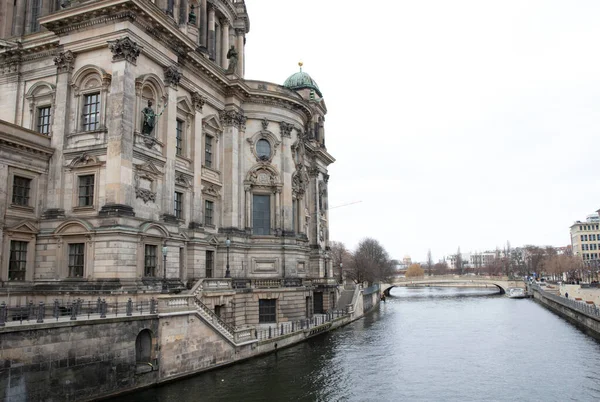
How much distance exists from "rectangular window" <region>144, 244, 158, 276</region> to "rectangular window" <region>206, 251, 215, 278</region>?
26.6 feet

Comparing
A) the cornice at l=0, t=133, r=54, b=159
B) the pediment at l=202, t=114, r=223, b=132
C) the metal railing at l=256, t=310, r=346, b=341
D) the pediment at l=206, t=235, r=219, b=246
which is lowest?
the metal railing at l=256, t=310, r=346, b=341

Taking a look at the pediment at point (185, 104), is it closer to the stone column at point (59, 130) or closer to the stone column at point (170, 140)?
the stone column at point (170, 140)

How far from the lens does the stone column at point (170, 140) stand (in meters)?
32.8

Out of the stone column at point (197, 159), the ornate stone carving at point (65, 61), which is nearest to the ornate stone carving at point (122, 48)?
the ornate stone carving at point (65, 61)

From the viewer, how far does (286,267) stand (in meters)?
43.7

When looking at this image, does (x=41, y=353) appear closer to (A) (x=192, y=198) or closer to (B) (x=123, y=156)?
(B) (x=123, y=156)

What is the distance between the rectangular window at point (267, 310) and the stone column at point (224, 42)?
2323 centimetres

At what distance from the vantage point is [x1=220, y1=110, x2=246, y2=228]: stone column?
4141cm

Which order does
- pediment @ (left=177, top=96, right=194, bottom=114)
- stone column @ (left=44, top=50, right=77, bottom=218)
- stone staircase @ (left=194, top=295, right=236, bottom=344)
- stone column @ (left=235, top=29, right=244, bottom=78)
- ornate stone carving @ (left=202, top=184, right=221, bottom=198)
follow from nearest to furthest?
stone staircase @ (left=194, top=295, right=236, bottom=344), stone column @ (left=44, top=50, right=77, bottom=218), pediment @ (left=177, top=96, right=194, bottom=114), ornate stone carving @ (left=202, top=184, right=221, bottom=198), stone column @ (left=235, top=29, right=244, bottom=78)

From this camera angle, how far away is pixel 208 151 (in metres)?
40.6

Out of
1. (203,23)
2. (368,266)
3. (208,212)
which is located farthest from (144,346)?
(368,266)

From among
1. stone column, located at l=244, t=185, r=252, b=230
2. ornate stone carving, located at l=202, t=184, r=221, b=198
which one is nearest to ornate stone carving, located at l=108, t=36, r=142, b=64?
ornate stone carving, located at l=202, t=184, r=221, b=198

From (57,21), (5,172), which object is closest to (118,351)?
(5,172)

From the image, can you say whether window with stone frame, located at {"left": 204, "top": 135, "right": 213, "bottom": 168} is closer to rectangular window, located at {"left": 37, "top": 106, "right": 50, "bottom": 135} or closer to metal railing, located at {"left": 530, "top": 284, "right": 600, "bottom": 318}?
rectangular window, located at {"left": 37, "top": 106, "right": 50, "bottom": 135}
